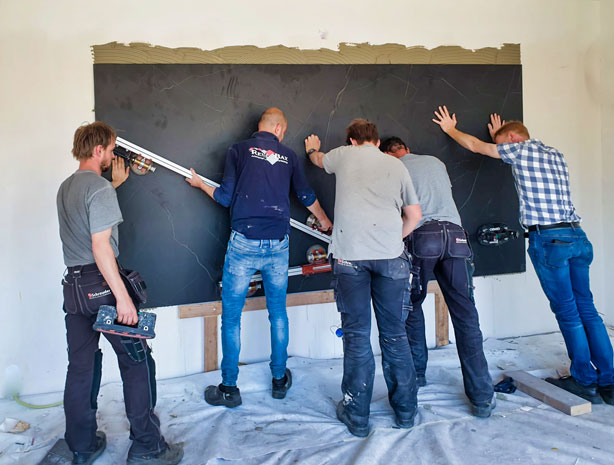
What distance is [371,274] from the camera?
1.98 metres

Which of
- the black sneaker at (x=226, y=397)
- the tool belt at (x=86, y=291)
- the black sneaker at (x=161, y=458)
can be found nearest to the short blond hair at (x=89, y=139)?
the tool belt at (x=86, y=291)

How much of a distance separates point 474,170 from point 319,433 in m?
2.09

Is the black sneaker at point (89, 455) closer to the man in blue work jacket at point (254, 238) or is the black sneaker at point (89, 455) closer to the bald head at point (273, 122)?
the man in blue work jacket at point (254, 238)

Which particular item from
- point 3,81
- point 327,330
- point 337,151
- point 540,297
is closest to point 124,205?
point 3,81

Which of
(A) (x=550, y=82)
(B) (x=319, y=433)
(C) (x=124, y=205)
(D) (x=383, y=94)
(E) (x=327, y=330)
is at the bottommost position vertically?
(B) (x=319, y=433)

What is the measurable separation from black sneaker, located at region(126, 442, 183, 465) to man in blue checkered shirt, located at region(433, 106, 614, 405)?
2.06m

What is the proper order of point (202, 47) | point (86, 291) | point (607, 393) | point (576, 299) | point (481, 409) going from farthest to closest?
point (202, 47)
point (576, 299)
point (607, 393)
point (481, 409)
point (86, 291)

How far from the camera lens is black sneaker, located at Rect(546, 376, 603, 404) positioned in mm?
2217

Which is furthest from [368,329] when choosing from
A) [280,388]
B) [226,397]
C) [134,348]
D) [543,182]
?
[543,182]

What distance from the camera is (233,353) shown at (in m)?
2.23

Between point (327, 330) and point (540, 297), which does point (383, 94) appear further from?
point (540, 297)

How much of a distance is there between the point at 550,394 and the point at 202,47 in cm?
273

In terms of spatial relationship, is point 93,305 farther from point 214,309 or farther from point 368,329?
point 368,329

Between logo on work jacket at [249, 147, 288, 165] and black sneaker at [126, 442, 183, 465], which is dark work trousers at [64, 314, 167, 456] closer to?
black sneaker at [126, 442, 183, 465]
